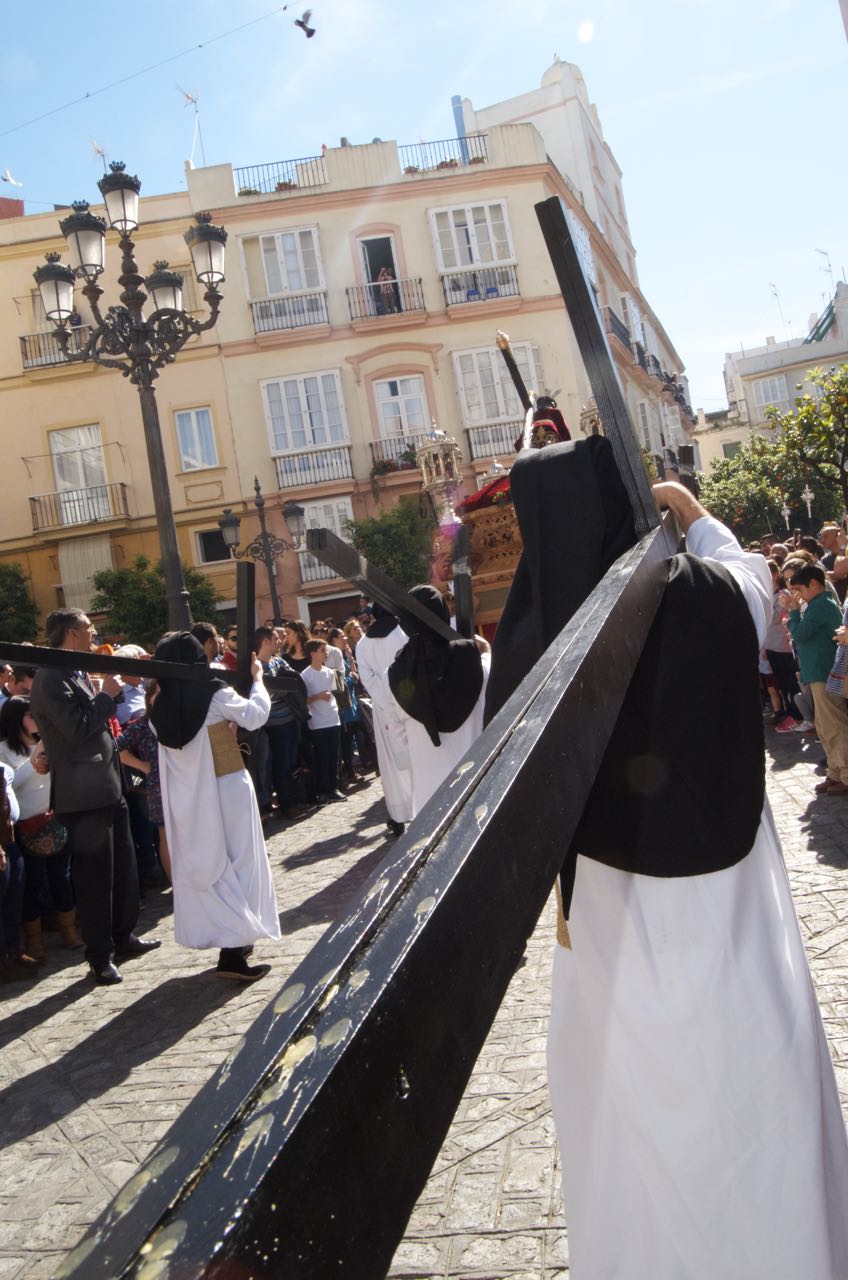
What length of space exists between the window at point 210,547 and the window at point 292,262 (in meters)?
6.69

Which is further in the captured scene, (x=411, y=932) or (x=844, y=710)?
(x=844, y=710)

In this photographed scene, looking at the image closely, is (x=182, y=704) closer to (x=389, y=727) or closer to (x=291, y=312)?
(x=389, y=727)

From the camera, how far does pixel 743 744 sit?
7.34 ft

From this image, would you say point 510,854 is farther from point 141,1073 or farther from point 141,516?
point 141,516

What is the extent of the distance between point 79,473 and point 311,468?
236 inches

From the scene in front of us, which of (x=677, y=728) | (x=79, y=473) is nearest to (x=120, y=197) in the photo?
(x=677, y=728)

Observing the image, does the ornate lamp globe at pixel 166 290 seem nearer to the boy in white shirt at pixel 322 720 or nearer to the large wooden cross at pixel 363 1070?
the boy in white shirt at pixel 322 720

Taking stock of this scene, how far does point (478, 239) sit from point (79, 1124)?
2783 cm

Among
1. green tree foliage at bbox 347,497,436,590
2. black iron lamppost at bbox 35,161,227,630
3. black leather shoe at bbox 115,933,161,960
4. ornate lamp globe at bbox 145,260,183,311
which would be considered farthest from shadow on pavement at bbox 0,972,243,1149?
green tree foliage at bbox 347,497,436,590

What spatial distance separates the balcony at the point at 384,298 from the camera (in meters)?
28.5

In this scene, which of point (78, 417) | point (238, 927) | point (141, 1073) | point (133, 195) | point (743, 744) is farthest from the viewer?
point (78, 417)

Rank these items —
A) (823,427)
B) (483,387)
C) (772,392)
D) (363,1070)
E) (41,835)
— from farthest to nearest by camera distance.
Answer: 1. (772,392)
2. (483,387)
3. (823,427)
4. (41,835)
5. (363,1070)

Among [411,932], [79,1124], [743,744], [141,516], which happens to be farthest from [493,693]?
[141,516]

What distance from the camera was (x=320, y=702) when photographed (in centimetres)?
1218
